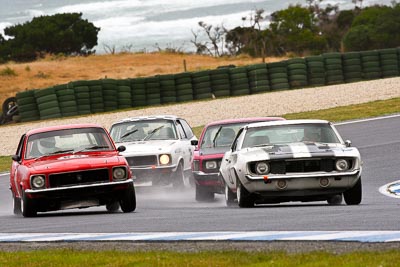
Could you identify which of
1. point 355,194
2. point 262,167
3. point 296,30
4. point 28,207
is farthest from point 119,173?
point 296,30

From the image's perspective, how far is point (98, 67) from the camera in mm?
83438

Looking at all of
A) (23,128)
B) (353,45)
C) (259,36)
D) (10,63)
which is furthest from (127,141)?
(259,36)

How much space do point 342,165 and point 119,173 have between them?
10.4 ft

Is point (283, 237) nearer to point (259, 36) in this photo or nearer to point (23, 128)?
point (23, 128)

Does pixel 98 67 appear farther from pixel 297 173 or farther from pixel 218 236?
pixel 218 236

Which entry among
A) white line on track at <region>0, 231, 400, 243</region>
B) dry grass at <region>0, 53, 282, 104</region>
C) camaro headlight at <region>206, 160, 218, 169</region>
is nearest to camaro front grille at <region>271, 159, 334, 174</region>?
white line on track at <region>0, 231, 400, 243</region>

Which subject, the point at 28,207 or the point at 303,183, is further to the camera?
the point at 28,207

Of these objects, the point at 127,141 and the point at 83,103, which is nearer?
the point at 127,141

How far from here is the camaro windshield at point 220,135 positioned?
19.2 meters

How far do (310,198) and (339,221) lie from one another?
11.3 feet

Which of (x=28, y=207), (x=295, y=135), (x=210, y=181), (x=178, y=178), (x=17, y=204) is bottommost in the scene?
(x=178, y=178)

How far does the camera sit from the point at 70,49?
110500mm

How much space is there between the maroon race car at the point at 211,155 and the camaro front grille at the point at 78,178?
3455mm

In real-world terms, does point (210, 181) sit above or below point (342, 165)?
below
